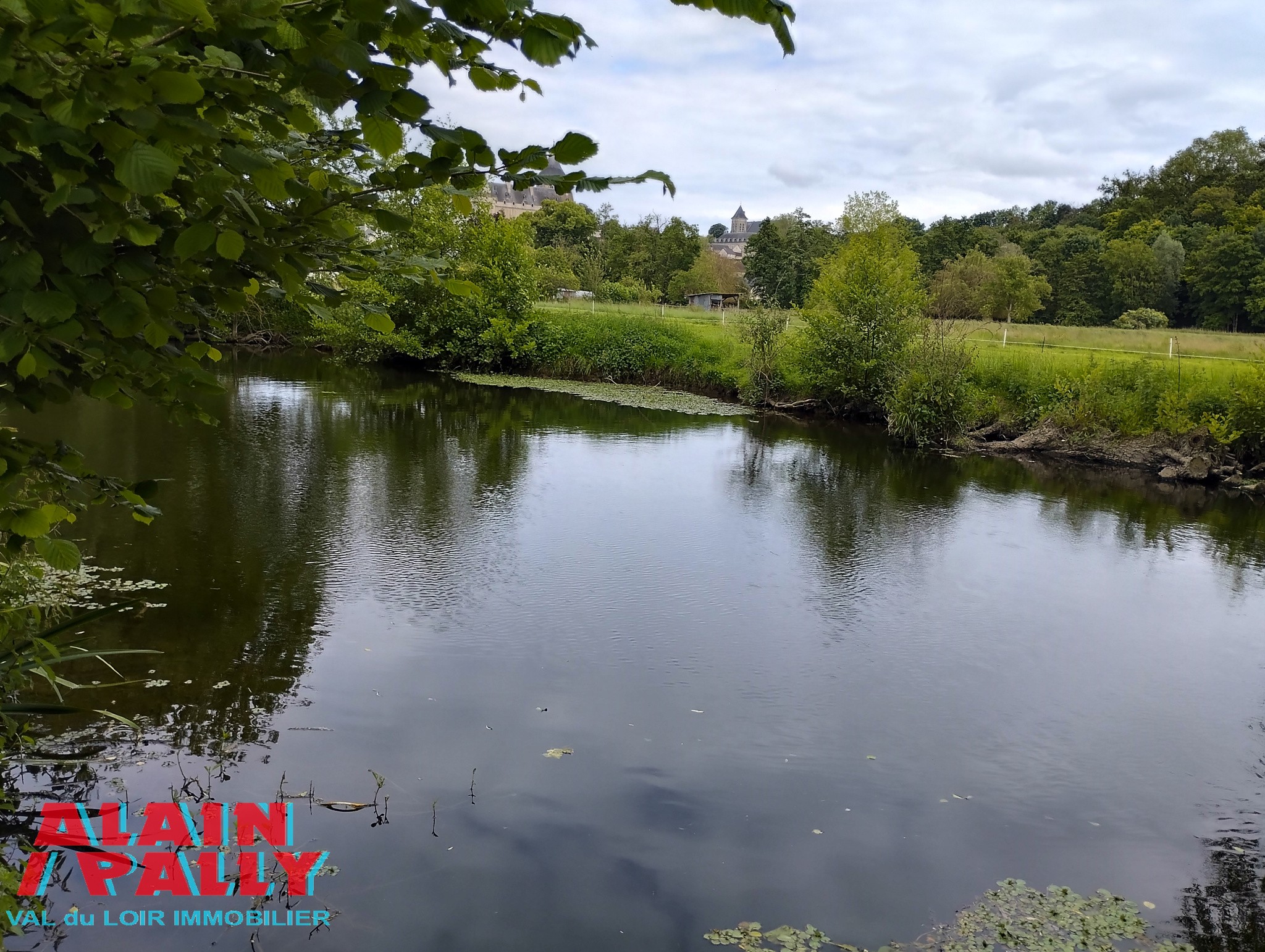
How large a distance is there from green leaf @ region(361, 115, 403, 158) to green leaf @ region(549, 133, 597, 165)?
1.10 ft

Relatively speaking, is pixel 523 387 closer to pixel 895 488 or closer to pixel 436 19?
pixel 895 488

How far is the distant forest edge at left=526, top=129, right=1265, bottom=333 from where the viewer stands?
5022cm

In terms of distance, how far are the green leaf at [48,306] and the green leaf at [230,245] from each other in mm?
310

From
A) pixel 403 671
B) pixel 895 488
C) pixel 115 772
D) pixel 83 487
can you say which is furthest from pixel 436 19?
pixel 895 488

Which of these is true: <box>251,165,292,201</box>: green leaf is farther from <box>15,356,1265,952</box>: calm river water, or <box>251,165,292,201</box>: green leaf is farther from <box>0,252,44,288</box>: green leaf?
<box>15,356,1265,952</box>: calm river water

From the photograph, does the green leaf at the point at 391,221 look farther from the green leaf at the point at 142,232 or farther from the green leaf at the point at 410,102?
the green leaf at the point at 142,232

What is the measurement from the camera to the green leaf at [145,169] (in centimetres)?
157

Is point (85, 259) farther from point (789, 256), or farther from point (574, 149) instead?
point (789, 256)

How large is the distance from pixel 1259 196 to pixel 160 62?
69190 mm

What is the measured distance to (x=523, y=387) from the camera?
995 inches

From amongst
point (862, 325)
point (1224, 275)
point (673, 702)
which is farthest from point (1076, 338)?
point (1224, 275)

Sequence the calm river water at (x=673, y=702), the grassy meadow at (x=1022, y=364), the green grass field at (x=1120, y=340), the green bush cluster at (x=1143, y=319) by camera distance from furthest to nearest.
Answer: the green bush cluster at (x=1143, y=319) → the green grass field at (x=1120, y=340) → the grassy meadow at (x=1022, y=364) → the calm river water at (x=673, y=702)

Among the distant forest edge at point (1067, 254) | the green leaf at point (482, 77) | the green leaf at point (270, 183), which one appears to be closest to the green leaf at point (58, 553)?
the green leaf at point (270, 183)

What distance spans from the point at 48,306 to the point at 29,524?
64 cm
